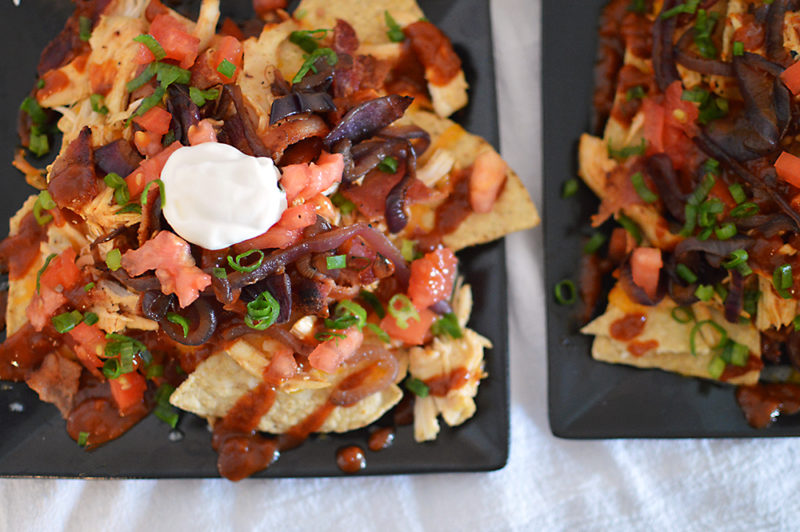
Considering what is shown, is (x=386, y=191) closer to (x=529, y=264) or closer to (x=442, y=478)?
(x=529, y=264)

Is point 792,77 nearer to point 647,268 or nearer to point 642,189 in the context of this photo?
point 642,189

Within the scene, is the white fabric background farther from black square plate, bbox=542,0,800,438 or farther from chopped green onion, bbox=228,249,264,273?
chopped green onion, bbox=228,249,264,273

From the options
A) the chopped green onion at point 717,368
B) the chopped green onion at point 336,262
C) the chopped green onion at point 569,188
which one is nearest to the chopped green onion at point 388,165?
the chopped green onion at point 336,262

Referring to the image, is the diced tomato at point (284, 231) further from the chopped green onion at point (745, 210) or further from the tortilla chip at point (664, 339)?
the chopped green onion at point (745, 210)

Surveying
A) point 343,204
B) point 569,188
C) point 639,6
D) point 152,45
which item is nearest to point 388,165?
point 343,204

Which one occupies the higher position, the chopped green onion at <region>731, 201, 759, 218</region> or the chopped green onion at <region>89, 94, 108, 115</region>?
the chopped green onion at <region>89, 94, 108, 115</region>

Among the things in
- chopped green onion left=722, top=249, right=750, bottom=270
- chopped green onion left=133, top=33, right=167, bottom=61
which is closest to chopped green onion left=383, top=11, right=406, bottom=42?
chopped green onion left=133, top=33, right=167, bottom=61

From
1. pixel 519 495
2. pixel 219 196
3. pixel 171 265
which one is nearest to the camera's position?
pixel 219 196
